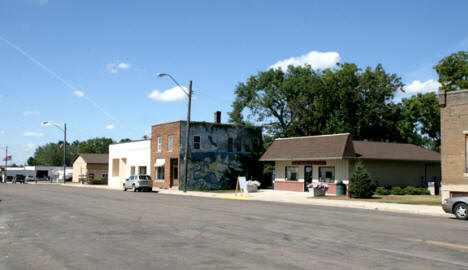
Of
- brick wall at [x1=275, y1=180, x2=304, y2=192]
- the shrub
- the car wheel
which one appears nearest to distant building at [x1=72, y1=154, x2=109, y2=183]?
brick wall at [x1=275, y1=180, x2=304, y2=192]

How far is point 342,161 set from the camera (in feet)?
117

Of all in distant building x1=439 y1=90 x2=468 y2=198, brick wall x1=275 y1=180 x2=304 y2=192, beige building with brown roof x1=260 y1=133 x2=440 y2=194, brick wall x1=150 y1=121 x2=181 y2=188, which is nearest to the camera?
distant building x1=439 y1=90 x2=468 y2=198

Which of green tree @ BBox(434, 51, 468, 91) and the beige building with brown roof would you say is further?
green tree @ BBox(434, 51, 468, 91)

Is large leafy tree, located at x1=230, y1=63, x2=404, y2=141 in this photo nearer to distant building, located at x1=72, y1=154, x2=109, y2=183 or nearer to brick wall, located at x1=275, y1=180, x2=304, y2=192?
brick wall, located at x1=275, y1=180, x2=304, y2=192

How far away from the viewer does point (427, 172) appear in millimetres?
41000

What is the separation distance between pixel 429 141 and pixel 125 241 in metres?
63.9

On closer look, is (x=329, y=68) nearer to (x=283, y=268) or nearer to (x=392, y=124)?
(x=392, y=124)

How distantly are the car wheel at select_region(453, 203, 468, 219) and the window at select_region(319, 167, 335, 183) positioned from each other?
61.9ft

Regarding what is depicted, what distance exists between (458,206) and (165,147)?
3554 cm

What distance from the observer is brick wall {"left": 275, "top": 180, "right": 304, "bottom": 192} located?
39.3 meters

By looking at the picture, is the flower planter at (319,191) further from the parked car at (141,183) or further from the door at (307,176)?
the parked car at (141,183)

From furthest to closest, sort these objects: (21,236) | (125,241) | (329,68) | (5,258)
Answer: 1. (329,68)
2. (21,236)
3. (125,241)
4. (5,258)

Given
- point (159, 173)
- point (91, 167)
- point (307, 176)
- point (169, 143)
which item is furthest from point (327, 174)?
point (91, 167)

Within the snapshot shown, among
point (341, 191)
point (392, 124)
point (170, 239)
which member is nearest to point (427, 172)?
point (341, 191)
